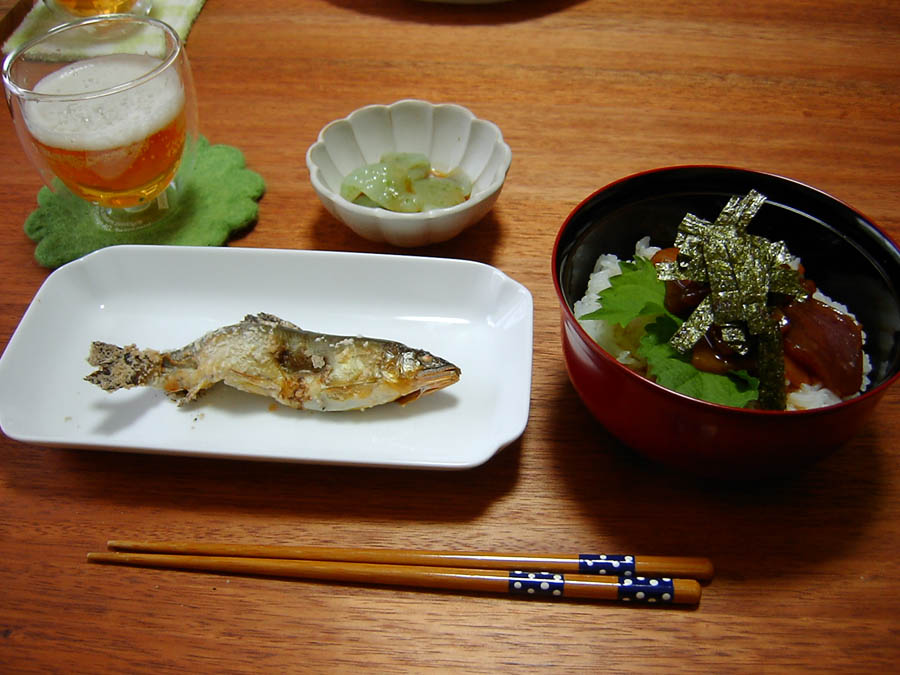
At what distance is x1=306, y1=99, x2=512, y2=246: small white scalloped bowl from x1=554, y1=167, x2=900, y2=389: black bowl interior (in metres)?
0.33

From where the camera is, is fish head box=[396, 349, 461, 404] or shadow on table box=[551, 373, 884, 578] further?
fish head box=[396, 349, 461, 404]

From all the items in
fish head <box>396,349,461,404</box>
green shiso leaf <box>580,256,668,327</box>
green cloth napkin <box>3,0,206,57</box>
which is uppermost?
green shiso leaf <box>580,256,668,327</box>

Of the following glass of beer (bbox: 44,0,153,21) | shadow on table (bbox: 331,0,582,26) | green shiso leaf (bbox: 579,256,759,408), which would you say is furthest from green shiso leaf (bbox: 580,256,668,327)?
glass of beer (bbox: 44,0,153,21)

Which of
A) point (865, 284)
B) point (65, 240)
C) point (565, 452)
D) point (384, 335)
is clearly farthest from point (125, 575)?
point (865, 284)

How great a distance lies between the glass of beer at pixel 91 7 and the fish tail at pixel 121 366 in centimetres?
155

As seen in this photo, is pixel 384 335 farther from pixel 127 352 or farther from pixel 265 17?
pixel 265 17

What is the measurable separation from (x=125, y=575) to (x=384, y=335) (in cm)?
59

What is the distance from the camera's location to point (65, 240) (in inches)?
60.4

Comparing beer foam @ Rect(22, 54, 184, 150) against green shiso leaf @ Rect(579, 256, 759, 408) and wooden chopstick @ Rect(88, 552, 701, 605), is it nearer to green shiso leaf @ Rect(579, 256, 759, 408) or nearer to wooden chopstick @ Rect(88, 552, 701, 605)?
wooden chopstick @ Rect(88, 552, 701, 605)

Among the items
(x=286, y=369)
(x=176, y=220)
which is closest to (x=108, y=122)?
(x=176, y=220)

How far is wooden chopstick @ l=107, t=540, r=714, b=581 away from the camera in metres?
0.97

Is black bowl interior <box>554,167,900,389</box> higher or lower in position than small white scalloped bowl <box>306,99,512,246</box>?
higher

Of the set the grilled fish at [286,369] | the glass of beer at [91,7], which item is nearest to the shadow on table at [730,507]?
the grilled fish at [286,369]

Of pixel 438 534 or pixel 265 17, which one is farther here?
pixel 265 17
